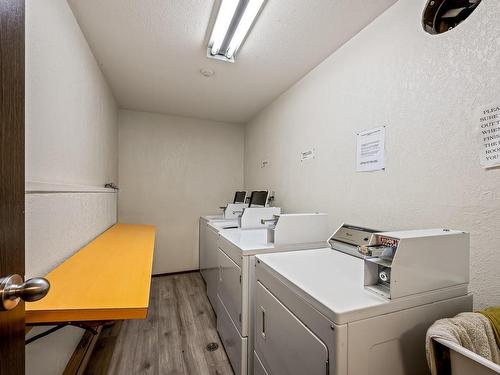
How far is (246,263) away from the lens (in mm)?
1417

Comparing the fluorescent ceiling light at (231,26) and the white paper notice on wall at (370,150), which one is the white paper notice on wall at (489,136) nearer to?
the white paper notice on wall at (370,150)

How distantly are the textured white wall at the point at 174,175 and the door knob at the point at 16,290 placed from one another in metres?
3.04

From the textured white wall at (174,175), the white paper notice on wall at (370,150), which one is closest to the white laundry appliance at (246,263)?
the white paper notice on wall at (370,150)

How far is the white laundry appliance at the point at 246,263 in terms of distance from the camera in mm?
1436

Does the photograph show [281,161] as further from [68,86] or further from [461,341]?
[461,341]

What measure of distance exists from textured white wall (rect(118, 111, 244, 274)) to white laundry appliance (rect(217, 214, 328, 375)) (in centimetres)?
186

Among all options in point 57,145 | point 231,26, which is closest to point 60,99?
point 57,145

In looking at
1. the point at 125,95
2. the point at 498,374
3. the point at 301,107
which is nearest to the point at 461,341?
the point at 498,374

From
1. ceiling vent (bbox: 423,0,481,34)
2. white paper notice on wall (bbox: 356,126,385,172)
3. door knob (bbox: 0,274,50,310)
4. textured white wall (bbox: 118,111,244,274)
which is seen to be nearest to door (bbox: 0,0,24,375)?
door knob (bbox: 0,274,50,310)

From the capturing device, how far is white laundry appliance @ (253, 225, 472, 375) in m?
0.75

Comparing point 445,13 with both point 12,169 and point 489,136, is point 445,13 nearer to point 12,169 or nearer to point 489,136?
point 489,136

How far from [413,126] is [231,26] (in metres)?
1.31

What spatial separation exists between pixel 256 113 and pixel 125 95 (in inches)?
67.6

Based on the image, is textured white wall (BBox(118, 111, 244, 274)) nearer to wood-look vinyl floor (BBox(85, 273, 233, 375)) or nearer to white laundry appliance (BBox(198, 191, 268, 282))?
white laundry appliance (BBox(198, 191, 268, 282))
